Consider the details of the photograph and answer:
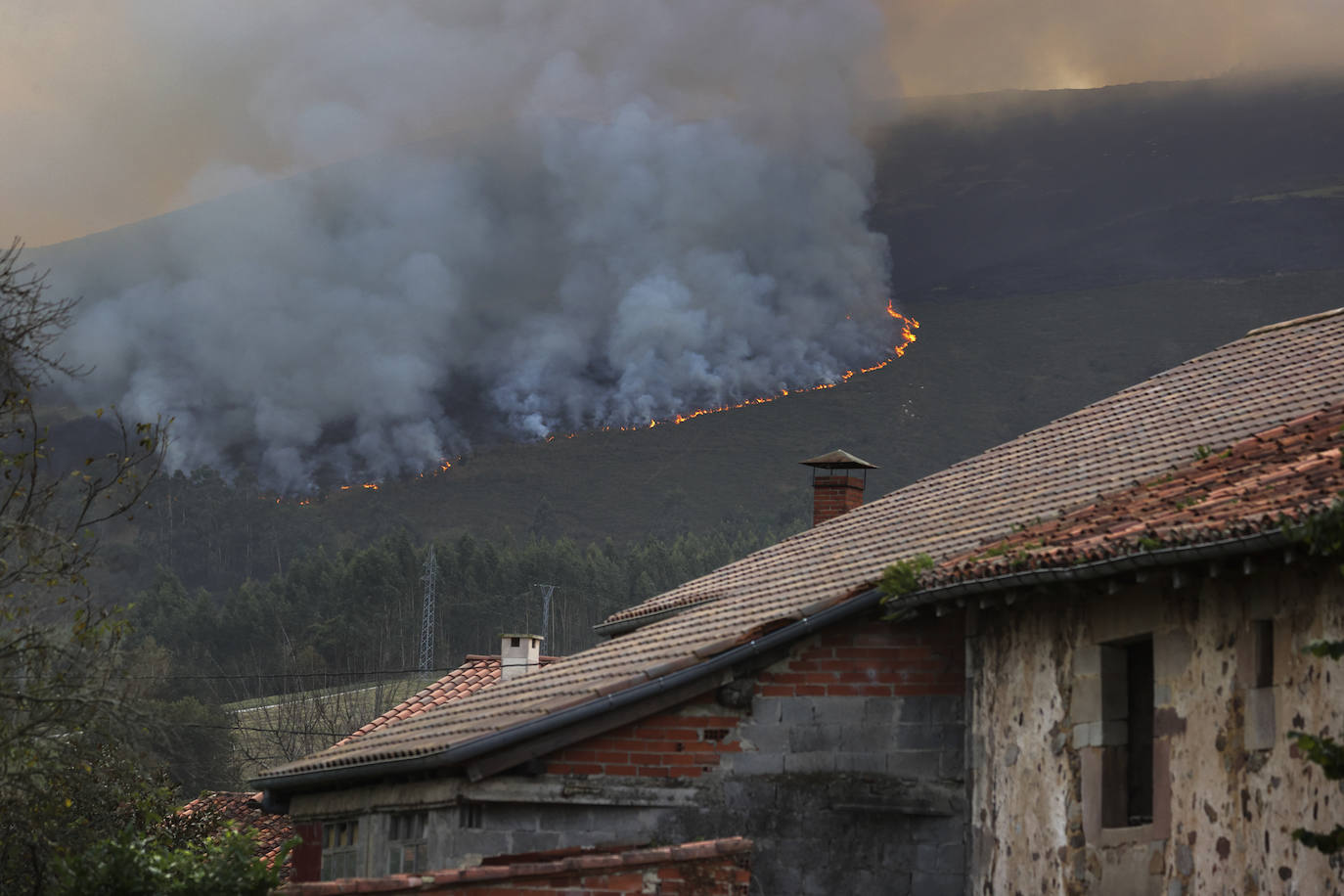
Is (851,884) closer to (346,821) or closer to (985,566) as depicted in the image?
(985,566)

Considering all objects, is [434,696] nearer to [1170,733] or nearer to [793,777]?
[793,777]

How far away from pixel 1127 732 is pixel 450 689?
14.4 metres

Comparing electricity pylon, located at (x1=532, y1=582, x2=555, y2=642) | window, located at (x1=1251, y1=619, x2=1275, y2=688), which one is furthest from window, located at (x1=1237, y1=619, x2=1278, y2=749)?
electricity pylon, located at (x1=532, y1=582, x2=555, y2=642)

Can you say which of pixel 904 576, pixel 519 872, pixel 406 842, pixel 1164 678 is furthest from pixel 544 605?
pixel 1164 678

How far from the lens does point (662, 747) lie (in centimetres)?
1306

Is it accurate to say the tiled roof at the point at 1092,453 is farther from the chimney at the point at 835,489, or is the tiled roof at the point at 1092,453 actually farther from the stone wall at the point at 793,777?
the chimney at the point at 835,489

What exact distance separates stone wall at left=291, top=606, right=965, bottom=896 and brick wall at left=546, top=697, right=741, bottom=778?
0.01 m

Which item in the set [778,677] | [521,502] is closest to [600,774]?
[778,677]

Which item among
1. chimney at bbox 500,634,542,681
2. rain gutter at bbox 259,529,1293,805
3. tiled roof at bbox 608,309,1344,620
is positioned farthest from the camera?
chimney at bbox 500,634,542,681

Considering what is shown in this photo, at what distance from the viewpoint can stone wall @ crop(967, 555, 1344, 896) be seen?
8938 mm

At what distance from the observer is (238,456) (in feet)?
598

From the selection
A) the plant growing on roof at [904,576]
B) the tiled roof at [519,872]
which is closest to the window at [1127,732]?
the plant growing on roof at [904,576]

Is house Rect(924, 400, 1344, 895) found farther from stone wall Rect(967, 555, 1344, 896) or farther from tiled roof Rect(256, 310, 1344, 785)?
tiled roof Rect(256, 310, 1344, 785)

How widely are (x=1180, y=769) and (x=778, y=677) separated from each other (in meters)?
3.91
